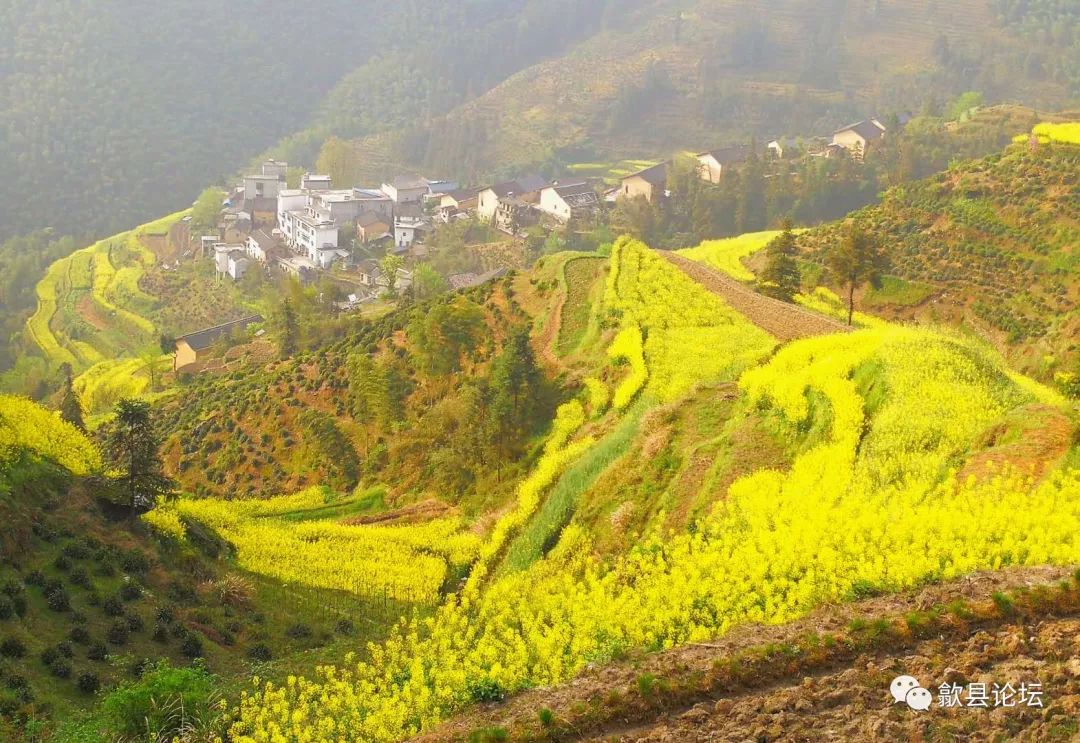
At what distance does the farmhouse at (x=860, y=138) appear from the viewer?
8469cm

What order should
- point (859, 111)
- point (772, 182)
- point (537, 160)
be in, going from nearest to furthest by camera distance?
point (772, 182) → point (537, 160) → point (859, 111)

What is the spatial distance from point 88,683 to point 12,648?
4.63 feet

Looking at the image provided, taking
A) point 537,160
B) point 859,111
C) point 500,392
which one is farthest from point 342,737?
point 859,111

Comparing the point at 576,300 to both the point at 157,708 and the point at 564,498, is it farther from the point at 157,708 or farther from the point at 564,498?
the point at 157,708

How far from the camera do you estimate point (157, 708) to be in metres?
13.2

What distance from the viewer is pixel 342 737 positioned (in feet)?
45.2

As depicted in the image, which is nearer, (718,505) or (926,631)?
(926,631)

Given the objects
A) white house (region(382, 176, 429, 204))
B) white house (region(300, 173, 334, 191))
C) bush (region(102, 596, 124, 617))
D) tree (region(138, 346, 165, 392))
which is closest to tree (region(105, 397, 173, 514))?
bush (region(102, 596, 124, 617))

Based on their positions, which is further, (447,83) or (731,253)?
(447,83)

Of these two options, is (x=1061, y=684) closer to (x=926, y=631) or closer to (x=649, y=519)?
(x=926, y=631)

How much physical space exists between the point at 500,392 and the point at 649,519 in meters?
10.8

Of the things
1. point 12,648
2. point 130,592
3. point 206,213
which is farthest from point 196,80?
point 12,648

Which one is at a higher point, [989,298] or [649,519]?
[649,519]

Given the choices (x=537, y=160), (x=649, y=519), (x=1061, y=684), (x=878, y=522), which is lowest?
(x=537, y=160)
